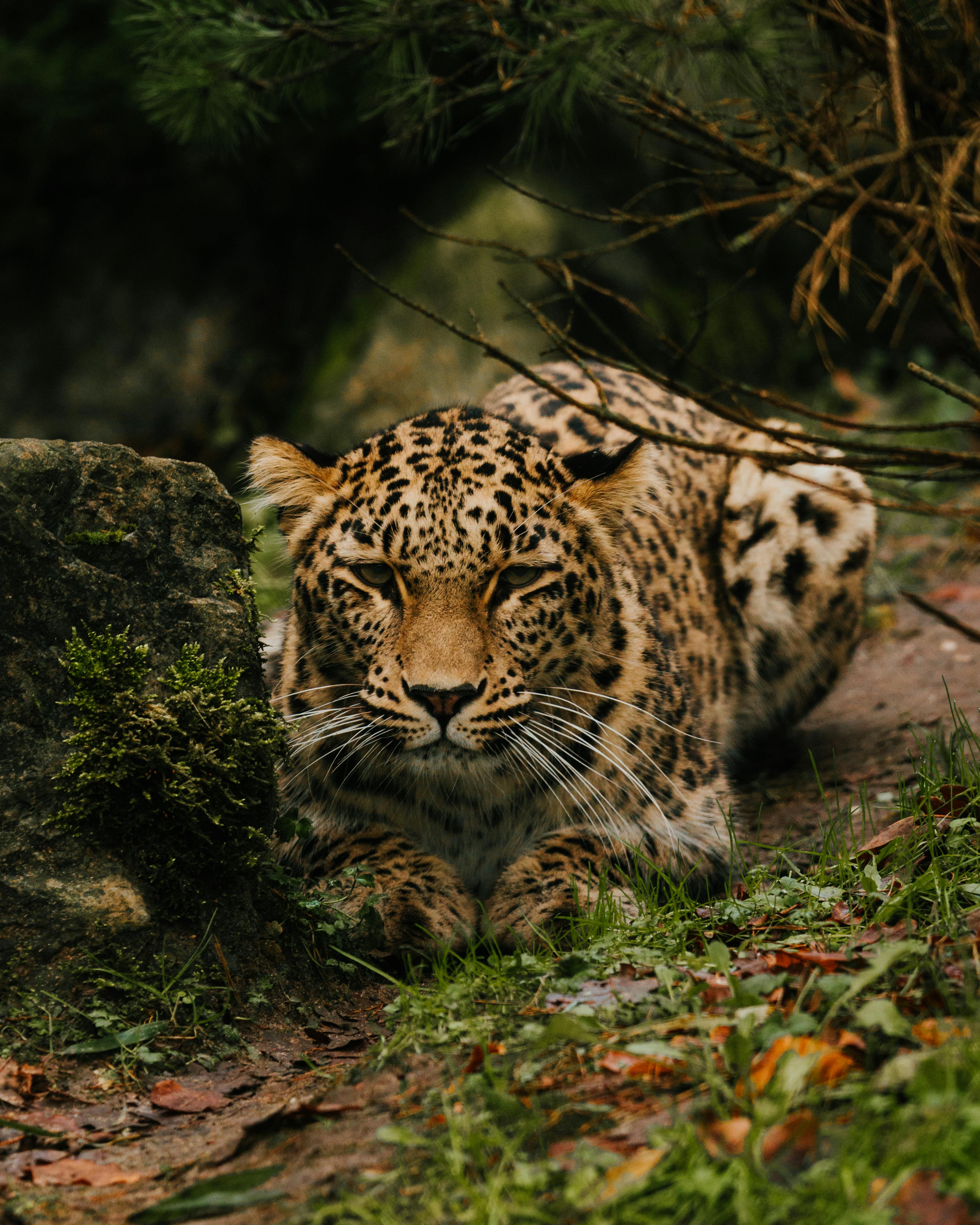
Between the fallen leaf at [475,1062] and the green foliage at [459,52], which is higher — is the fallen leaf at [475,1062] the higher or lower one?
the lower one

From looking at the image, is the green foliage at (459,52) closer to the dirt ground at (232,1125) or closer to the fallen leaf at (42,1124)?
the dirt ground at (232,1125)

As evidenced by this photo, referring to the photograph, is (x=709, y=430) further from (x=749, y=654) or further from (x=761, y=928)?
(x=761, y=928)

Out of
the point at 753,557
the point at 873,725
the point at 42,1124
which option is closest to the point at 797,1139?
the point at 42,1124

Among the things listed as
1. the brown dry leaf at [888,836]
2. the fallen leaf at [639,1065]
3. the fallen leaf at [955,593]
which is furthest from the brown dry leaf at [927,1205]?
the fallen leaf at [955,593]

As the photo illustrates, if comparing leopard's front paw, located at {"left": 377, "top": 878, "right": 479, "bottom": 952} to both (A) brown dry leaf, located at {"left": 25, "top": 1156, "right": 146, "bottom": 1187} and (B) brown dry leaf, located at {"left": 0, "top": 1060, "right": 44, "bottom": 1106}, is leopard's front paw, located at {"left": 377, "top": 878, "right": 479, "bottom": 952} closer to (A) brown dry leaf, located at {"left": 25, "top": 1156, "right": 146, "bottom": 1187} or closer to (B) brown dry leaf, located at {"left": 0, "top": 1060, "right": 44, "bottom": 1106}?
(B) brown dry leaf, located at {"left": 0, "top": 1060, "right": 44, "bottom": 1106}

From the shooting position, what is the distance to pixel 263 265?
11469 mm

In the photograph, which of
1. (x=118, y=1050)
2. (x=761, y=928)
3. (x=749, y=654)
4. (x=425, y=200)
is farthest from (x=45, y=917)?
(x=425, y=200)

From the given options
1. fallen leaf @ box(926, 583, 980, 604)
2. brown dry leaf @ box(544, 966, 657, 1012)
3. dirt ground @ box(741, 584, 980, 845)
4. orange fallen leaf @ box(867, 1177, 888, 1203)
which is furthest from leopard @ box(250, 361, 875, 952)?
fallen leaf @ box(926, 583, 980, 604)

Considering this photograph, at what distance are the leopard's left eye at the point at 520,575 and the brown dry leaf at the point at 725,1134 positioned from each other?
2.31 metres

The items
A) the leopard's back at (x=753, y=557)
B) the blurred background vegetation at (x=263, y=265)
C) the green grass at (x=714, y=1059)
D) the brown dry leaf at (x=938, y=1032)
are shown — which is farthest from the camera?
the blurred background vegetation at (x=263, y=265)

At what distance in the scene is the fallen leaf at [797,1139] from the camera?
7.04ft

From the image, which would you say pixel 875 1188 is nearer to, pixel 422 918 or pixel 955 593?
pixel 422 918

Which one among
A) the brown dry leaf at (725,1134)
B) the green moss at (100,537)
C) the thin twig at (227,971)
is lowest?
the thin twig at (227,971)

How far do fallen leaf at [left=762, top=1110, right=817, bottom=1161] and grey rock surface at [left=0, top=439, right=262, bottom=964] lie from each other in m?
2.00
